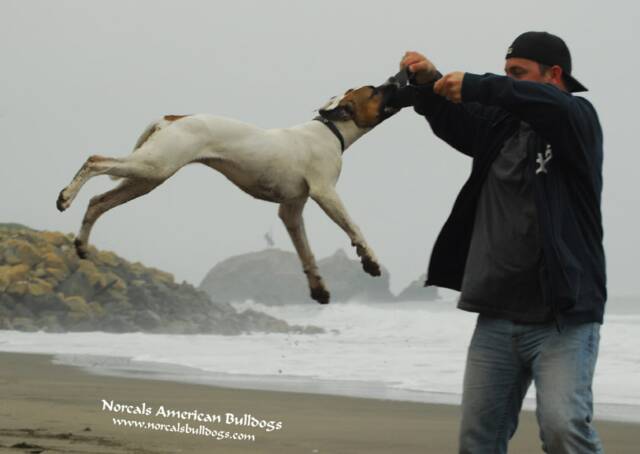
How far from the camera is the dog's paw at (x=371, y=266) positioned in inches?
148

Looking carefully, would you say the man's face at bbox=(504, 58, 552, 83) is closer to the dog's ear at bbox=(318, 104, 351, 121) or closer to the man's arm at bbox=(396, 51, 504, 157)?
the man's arm at bbox=(396, 51, 504, 157)

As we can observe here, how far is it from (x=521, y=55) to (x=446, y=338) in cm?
1609

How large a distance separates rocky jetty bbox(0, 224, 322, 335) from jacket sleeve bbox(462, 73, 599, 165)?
2007 cm

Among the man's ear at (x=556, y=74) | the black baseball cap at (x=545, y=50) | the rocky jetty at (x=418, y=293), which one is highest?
the black baseball cap at (x=545, y=50)

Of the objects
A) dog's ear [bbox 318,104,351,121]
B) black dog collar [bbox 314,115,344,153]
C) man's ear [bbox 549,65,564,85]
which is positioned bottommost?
black dog collar [bbox 314,115,344,153]

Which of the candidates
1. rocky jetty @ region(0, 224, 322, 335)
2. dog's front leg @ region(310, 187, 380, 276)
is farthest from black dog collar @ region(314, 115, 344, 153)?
rocky jetty @ region(0, 224, 322, 335)

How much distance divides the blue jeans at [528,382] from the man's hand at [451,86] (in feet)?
2.70

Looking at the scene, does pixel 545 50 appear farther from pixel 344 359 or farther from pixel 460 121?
pixel 344 359

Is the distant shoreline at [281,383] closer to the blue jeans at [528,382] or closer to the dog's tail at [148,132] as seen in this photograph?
the blue jeans at [528,382]

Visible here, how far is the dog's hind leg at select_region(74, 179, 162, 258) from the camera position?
354 centimetres

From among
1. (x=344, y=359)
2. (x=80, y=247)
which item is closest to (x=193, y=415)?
(x=80, y=247)

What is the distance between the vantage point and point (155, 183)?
11.3 feet

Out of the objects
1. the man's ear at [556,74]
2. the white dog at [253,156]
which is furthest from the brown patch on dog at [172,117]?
the man's ear at [556,74]

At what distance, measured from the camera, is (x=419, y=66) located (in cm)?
360
